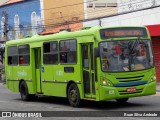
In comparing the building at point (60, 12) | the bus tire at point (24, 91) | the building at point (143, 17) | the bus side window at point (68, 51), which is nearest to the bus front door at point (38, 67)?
the bus tire at point (24, 91)

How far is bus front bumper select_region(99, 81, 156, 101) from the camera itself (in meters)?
15.3

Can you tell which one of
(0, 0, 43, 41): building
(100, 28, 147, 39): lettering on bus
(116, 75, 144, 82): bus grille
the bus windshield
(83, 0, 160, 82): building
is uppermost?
(0, 0, 43, 41): building

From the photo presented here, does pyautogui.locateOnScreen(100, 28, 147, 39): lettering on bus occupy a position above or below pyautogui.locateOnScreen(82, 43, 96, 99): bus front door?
above

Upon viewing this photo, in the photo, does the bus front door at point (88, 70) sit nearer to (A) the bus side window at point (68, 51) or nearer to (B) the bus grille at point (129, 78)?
(A) the bus side window at point (68, 51)

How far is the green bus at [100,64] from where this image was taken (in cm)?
1545

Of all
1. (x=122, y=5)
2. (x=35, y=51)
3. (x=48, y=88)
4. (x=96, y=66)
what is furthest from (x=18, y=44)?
(x=122, y=5)

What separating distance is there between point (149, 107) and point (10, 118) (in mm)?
4413

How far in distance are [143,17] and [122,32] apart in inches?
531

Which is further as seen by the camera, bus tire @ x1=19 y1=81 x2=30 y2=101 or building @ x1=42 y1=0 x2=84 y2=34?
building @ x1=42 y1=0 x2=84 y2=34

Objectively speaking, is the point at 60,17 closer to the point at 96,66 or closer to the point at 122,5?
the point at 122,5

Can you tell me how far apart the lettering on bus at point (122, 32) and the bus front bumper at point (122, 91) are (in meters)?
1.67

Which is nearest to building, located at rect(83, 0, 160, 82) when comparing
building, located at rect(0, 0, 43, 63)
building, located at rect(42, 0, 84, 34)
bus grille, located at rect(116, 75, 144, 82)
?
building, located at rect(42, 0, 84, 34)

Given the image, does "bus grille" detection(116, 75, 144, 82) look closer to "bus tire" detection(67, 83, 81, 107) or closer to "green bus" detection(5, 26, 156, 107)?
"green bus" detection(5, 26, 156, 107)

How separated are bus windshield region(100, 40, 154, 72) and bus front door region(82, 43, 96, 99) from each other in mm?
504
